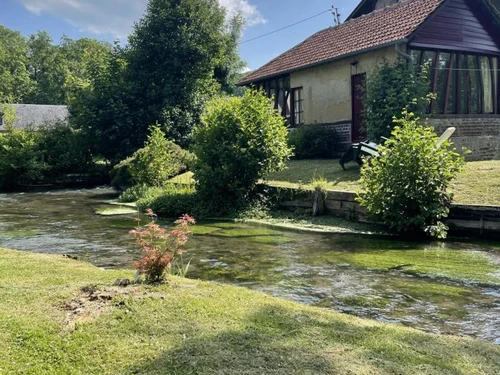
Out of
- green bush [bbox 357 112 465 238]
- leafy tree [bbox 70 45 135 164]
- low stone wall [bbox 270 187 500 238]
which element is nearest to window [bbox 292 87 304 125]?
leafy tree [bbox 70 45 135 164]

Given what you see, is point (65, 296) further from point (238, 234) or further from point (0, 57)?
point (0, 57)

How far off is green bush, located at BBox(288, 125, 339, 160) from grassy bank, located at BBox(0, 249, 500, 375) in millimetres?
13356

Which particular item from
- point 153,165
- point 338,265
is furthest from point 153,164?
point 338,265

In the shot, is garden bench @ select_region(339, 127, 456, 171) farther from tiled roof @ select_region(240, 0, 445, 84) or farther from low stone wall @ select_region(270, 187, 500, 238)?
tiled roof @ select_region(240, 0, 445, 84)

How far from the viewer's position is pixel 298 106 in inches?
787

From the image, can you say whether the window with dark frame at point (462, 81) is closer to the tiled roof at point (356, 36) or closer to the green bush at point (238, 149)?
the tiled roof at point (356, 36)

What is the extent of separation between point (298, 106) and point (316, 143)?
11.6ft

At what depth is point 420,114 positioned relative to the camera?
13969mm

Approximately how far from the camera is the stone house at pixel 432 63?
14.8 meters

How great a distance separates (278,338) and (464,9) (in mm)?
15910

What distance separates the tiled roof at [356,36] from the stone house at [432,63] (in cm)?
6

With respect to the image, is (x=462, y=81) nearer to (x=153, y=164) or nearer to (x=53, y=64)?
(x=153, y=164)

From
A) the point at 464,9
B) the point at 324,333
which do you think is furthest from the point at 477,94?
the point at 324,333

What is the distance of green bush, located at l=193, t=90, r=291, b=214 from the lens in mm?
11734
